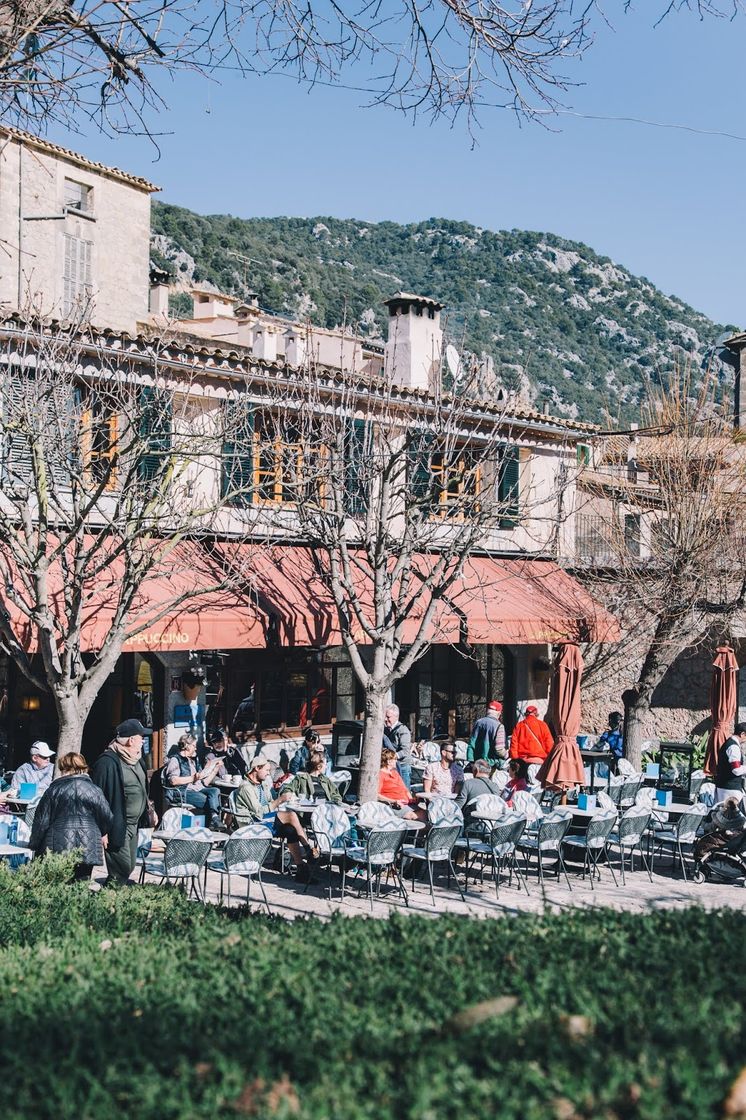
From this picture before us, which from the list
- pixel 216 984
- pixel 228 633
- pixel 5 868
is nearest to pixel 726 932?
pixel 216 984

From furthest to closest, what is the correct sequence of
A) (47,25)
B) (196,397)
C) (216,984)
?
(196,397), (47,25), (216,984)

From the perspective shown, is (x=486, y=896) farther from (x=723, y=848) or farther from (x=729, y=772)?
(x=729, y=772)

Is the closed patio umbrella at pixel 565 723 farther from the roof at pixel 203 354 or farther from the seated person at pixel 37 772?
the seated person at pixel 37 772

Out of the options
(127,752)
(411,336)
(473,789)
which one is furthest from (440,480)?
(411,336)

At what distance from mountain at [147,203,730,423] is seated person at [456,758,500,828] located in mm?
62004

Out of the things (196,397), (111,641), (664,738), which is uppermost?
(196,397)

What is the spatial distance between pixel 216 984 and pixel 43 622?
7.33 metres

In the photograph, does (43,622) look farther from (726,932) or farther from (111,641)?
(726,932)

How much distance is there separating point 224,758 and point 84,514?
4.61 m

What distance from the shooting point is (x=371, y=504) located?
668 inches

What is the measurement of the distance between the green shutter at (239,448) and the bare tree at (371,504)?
0.09 m

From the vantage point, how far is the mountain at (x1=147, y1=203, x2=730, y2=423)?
80.8 meters

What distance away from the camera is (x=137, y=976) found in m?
4.97

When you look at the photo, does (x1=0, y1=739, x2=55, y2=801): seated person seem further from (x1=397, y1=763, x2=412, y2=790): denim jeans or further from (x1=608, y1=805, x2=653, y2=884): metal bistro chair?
(x1=608, y1=805, x2=653, y2=884): metal bistro chair
